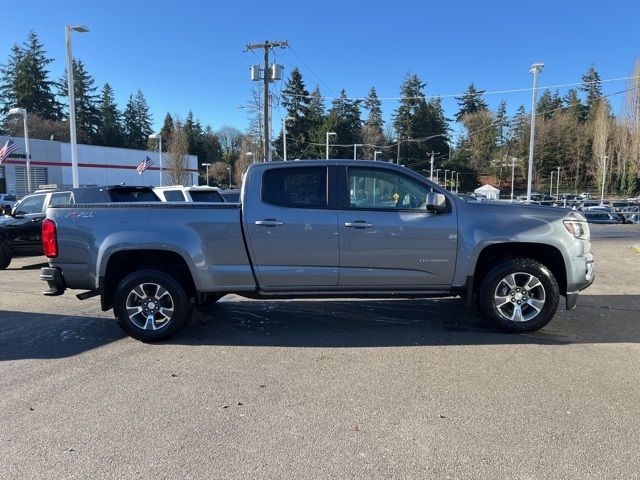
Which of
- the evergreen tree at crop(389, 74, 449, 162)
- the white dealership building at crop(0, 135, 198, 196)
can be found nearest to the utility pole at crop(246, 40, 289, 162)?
the white dealership building at crop(0, 135, 198, 196)

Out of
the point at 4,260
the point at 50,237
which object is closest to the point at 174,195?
the point at 4,260

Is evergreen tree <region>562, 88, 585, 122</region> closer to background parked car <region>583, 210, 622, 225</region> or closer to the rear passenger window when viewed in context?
background parked car <region>583, 210, 622, 225</region>

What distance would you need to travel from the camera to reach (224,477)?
2992 millimetres

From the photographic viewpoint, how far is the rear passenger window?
5.70m

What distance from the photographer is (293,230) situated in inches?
220

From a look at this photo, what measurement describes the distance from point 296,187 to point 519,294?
283 cm

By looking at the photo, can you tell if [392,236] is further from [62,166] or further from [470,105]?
[470,105]

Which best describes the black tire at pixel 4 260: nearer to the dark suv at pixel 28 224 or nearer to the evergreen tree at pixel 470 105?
the dark suv at pixel 28 224

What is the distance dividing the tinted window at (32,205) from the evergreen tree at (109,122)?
85.9 meters

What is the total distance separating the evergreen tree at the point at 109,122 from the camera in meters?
91.8

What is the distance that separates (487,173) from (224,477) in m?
109

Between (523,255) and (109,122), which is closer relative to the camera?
(523,255)

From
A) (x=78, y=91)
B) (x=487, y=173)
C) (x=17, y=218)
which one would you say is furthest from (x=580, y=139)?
(x=17, y=218)

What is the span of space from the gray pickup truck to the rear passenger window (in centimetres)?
1
